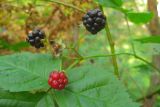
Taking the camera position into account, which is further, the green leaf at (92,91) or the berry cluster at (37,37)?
the berry cluster at (37,37)

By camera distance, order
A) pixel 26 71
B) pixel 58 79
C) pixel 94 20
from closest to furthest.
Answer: pixel 58 79 < pixel 26 71 < pixel 94 20

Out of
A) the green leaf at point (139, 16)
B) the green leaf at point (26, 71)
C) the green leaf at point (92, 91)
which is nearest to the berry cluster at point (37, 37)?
the green leaf at point (26, 71)

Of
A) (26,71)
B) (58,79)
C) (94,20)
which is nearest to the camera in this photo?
(58,79)

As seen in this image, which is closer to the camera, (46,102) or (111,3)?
(46,102)

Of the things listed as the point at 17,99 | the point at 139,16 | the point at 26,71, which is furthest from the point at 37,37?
the point at 139,16

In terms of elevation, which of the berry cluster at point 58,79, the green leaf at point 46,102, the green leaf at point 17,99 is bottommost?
the green leaf at point 46,102

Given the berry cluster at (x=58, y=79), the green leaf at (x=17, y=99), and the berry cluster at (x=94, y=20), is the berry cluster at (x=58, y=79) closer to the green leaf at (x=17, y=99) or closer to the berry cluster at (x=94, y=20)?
the green leaf at (x=17, y=99)

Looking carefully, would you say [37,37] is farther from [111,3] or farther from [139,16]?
[139,16]
